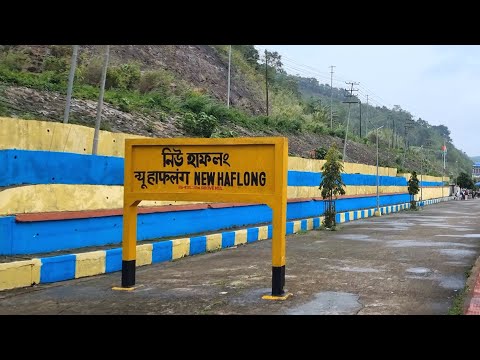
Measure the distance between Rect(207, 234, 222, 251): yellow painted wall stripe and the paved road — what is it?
0.98 feet

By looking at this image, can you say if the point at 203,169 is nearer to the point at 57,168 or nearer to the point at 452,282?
the point at 57,168

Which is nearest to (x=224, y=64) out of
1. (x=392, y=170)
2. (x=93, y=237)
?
(x=392, y=170)

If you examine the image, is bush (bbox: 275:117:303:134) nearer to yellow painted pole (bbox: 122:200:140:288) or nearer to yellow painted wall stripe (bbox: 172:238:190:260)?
yellow painted wall stripe (bbox: 172:238:190:260)

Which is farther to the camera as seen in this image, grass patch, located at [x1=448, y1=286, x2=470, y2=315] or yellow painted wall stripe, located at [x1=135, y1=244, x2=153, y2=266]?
yellow painted wall stripe, located at [x1=135, y1=244, x2=153, y2=266]

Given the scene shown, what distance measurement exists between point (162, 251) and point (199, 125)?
12.0 m

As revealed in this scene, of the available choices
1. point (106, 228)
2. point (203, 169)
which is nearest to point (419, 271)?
point (203, 169)

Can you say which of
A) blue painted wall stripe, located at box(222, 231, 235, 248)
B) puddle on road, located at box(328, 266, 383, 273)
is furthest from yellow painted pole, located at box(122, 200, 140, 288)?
blue painted wall stripe, located at box(222, 231, 235, 248)

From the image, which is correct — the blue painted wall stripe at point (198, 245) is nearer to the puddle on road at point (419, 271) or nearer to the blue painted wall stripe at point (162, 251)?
the blue painted wall stripe at point (162, 251)

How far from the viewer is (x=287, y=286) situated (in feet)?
25.5

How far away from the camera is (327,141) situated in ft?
150

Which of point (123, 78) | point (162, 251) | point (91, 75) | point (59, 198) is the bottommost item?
point (162, 251)

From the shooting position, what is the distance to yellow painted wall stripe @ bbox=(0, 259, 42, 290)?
7106 millimetres
